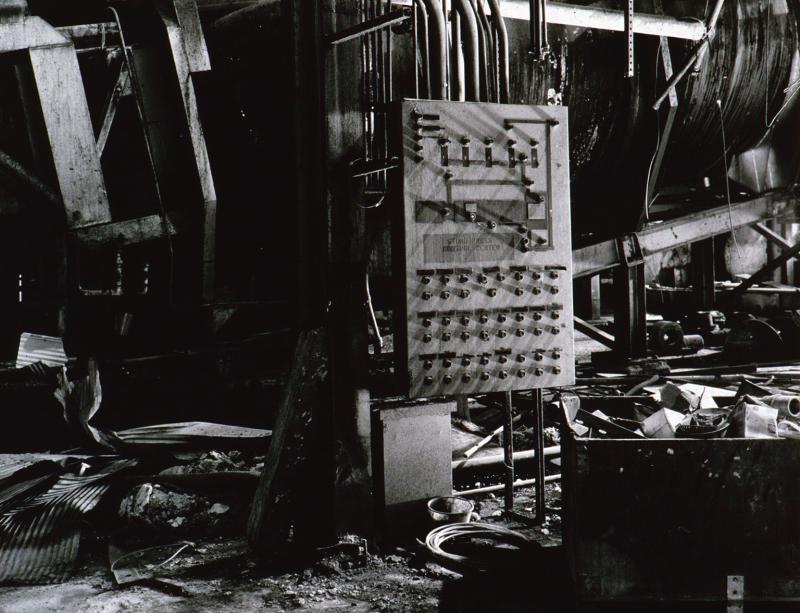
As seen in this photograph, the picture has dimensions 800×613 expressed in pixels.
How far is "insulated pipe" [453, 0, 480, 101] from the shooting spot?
3496 millimetres

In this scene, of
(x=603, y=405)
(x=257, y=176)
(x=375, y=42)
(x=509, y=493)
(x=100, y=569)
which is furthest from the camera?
(x=257, y=176)

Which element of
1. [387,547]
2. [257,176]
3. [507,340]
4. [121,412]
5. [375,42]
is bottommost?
[387,547]

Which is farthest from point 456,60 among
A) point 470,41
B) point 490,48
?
point 490,48

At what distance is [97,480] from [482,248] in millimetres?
2453

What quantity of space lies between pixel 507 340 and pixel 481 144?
35.1 inches

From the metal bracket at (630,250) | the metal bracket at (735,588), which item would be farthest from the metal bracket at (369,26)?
the metal bracket at (630,250)

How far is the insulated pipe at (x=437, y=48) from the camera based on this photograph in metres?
3.40

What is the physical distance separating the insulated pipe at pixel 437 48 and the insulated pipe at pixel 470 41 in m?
0.12

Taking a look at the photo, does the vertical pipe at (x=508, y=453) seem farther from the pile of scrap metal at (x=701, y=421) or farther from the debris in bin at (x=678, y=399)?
the debris in bin at (x=678, y=399)

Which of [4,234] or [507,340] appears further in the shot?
[4,234]

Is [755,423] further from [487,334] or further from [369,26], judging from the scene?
[369,26]

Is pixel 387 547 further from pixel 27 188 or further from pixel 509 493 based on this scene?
pixel 27 188

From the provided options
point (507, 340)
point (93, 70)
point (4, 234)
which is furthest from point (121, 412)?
point (507, 340)

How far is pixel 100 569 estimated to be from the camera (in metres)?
3.38
